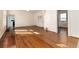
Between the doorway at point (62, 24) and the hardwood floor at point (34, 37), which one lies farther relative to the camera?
→ the doorway at point (62, 24)

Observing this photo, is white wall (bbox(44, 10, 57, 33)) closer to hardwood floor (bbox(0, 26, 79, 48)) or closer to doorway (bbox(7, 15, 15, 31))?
hardwood floor (bbox(0, 26, 79, 48))

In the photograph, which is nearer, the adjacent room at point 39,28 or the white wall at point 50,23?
the adjacent room at point 39,28

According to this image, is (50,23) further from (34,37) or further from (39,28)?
(34,37)

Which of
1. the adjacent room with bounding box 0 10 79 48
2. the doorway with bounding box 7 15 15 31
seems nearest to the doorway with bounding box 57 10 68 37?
the adjacent room with bounding box 0 10 79 48

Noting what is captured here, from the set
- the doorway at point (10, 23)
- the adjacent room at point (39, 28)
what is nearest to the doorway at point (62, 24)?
the adjacent room at point (39, 28)

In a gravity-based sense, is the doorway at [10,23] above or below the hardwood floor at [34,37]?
above

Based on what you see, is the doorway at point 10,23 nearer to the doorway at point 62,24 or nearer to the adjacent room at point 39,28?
the adjacent room at point 39,28
